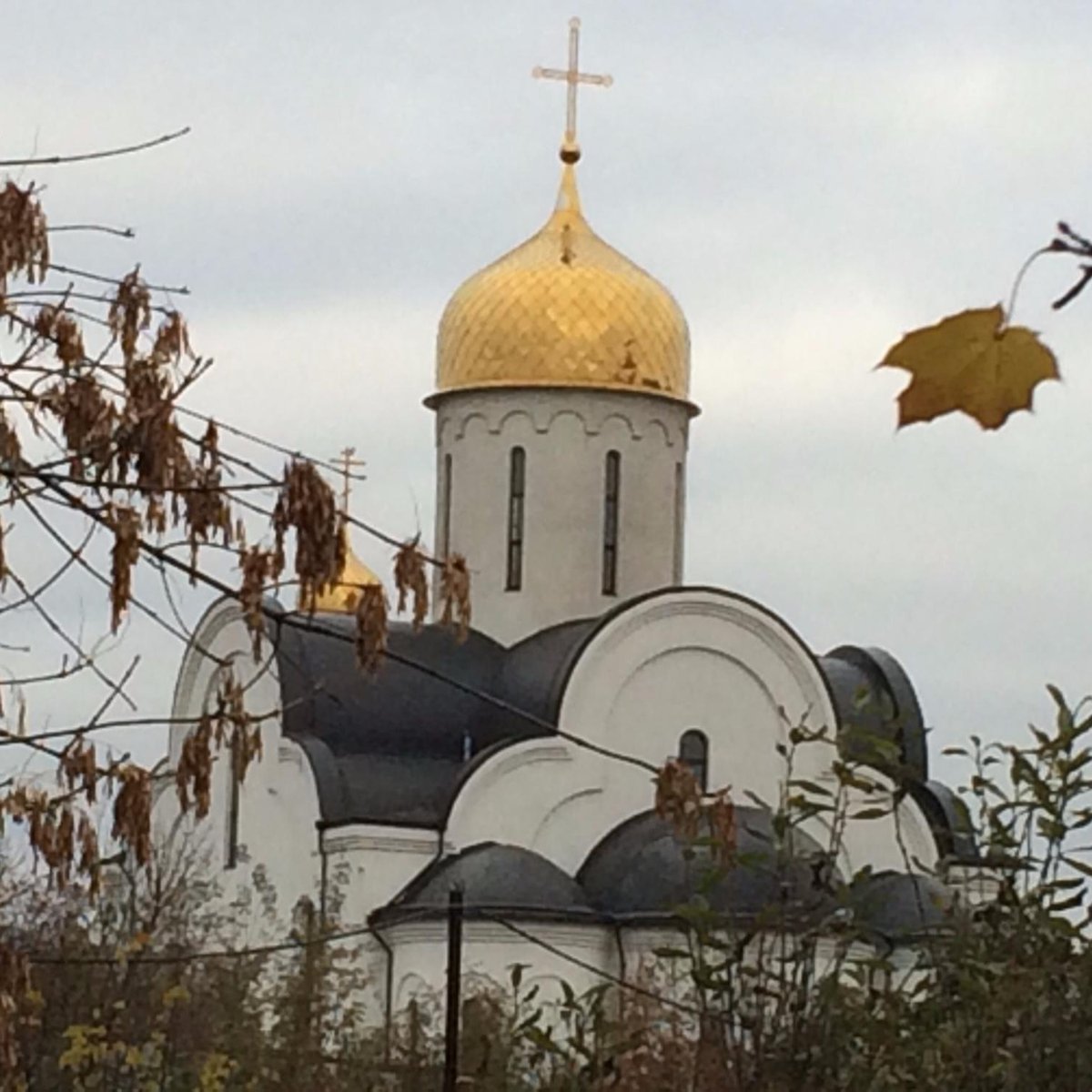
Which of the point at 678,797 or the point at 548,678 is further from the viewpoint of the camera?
the point at 548,678

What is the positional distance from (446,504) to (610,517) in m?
1.39

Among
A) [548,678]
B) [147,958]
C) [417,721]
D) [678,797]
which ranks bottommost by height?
[147,958]

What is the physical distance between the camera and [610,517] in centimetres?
2544

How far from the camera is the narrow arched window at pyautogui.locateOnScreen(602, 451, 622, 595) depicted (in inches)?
999

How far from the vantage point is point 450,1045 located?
7695mm

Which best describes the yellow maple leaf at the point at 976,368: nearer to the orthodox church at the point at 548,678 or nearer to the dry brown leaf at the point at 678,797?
the dry brown leaf at the point at 678,797

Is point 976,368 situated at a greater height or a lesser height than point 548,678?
lesser

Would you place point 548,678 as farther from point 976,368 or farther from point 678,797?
point 976,368

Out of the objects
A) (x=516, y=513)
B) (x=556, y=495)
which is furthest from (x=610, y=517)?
(x=516, y=513)

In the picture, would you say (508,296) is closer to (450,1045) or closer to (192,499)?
(450,1045)

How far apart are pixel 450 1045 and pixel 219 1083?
421 cm

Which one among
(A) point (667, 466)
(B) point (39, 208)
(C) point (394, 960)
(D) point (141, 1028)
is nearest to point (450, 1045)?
(B) point (39, 208)

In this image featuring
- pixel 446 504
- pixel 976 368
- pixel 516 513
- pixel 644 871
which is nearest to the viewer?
pixel 976 368

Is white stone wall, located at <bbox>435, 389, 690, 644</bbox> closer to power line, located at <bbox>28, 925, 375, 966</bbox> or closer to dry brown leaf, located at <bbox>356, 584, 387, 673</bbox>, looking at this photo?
power line, located at <bbox>28, 925, 375, 966</bbox>
